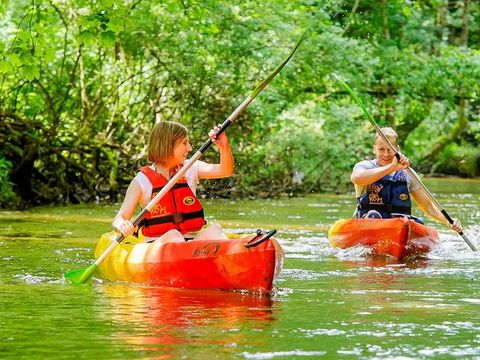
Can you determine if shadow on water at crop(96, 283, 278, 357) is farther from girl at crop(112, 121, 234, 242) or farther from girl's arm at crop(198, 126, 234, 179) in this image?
girl's arm at crop(198, 126, 234, 179)

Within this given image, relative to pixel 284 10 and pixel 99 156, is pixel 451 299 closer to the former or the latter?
pixel 99 156

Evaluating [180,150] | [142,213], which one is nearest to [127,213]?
[142,213]

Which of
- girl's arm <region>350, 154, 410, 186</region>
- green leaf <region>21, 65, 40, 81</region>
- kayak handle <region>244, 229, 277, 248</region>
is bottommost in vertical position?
kayak handle <region>244, 229, 277, 248</region>

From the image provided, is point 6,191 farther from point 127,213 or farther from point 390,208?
point 127,213

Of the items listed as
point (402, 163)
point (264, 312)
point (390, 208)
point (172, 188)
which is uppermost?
point (402, 163)

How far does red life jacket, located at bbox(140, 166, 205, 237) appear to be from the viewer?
758 cm

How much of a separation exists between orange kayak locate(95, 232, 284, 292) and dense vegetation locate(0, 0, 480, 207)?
5676 mm

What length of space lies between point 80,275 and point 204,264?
104 centimetres

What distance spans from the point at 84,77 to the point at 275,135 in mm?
3587

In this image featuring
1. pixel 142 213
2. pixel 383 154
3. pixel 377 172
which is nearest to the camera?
pixel 142 213

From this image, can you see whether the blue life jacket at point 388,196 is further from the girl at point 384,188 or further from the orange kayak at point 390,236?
the orange kayak at point 390,236

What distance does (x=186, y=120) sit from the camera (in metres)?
16.5

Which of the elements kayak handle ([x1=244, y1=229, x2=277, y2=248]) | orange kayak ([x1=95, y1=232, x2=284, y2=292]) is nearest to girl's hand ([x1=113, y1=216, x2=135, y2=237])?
orange kayak ([x1=95, y1=232, x2=284, y2=292])

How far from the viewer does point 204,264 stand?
702cm
